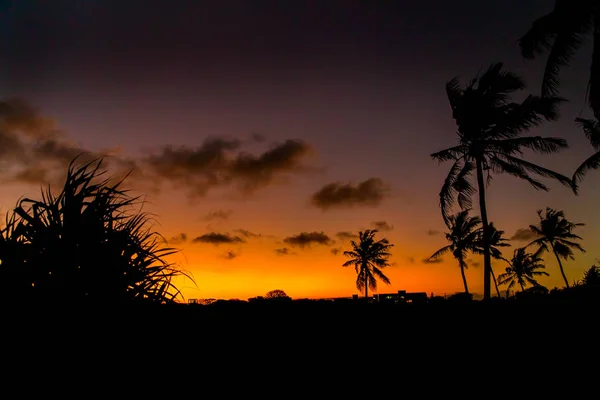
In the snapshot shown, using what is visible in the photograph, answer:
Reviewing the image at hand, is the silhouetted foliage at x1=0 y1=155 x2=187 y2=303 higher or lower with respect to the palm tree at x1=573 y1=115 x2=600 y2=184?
lower

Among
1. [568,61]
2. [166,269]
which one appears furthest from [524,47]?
[166,269]

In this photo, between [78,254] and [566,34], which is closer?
[78,254]

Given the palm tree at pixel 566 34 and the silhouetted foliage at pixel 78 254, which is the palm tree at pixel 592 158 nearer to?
the palm tree at pixel 566 34

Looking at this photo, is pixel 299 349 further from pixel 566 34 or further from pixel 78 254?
pixel 566 34

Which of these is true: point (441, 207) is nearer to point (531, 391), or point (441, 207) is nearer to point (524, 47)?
point (524, 47)

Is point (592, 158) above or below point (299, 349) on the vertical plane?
above

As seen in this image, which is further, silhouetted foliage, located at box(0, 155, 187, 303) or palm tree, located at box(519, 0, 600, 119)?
palm tree, located at box(519, 0, 600, 119)

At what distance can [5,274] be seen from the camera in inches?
156

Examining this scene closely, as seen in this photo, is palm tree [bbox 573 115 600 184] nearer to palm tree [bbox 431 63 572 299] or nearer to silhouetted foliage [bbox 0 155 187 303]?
palm tree [bbox 431 63 572 299]

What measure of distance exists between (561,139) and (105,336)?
645 inches

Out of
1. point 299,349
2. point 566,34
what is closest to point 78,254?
point 299,349

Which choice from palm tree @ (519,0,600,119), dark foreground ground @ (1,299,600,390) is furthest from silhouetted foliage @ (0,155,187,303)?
palm tree @ (519,0,600,119)

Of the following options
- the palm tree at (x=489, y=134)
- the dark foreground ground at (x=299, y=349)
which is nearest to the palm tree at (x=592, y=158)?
the palm tree at (x=489, y=134)

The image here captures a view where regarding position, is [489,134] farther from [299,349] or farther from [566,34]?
[299,349]
